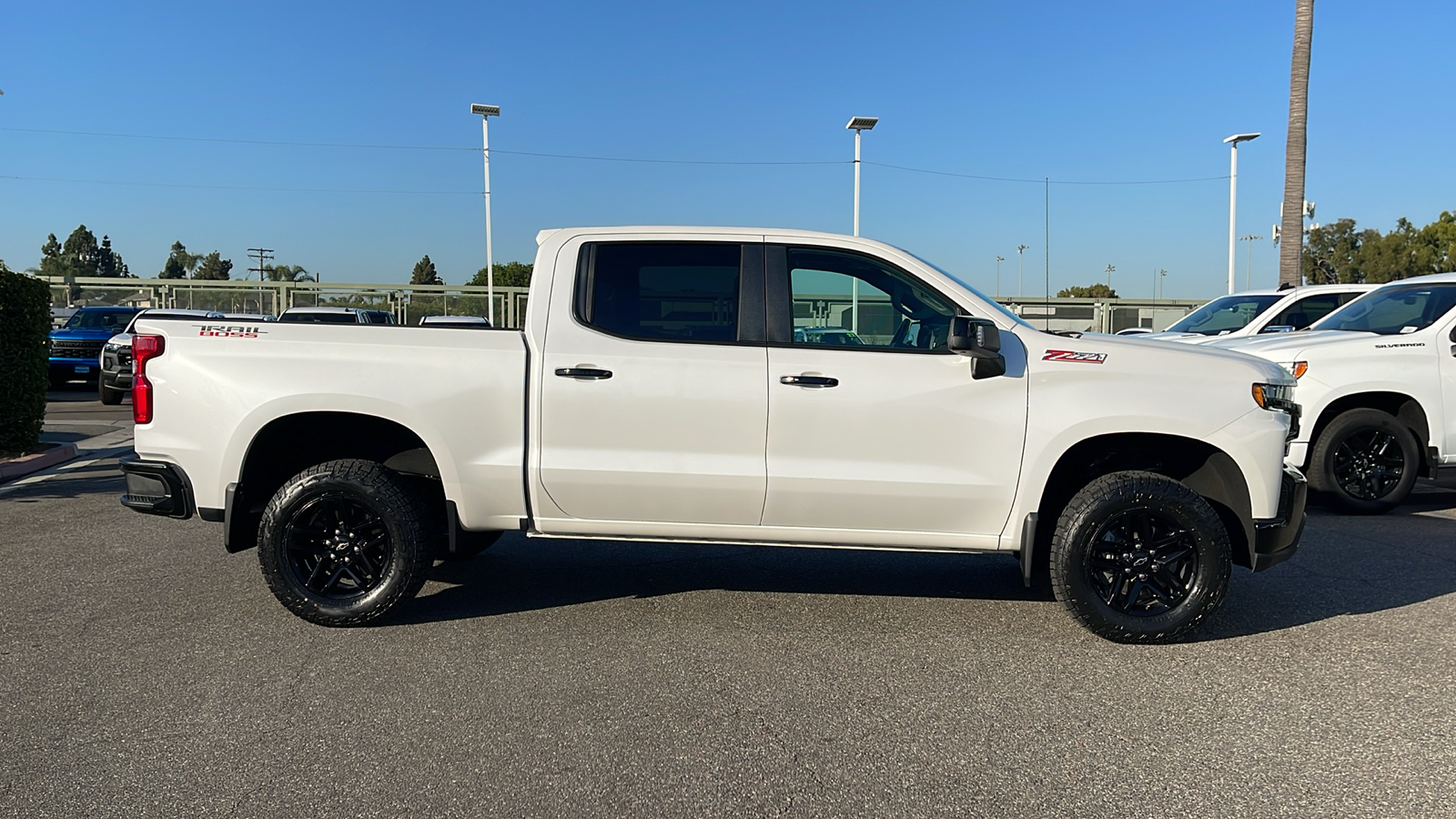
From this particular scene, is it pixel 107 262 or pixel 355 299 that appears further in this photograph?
pixel 107 262

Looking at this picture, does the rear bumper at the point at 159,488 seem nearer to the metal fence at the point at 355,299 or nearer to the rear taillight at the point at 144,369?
the rear taillight at the point at 144,369

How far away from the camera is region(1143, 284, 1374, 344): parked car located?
1198 centimetres

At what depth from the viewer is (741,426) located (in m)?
4.86

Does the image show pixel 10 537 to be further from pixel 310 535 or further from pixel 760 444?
A: pixel 760 444

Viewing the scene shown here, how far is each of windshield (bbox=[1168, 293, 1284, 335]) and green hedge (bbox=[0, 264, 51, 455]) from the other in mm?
13284

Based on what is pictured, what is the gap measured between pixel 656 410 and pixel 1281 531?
3.05 metres

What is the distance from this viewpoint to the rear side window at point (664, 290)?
5.02 metres

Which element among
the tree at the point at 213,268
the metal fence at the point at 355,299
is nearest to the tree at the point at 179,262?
the tree at the point at 213,268

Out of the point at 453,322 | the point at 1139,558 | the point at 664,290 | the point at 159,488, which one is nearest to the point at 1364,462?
the point at 1139,558

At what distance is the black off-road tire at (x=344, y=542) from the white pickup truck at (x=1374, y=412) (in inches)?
264

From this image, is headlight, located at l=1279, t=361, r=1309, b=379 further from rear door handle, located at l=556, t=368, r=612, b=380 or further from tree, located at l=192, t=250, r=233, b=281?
tree, located at l=192, t=250, r=233, b=281

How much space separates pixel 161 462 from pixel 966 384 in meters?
3.94

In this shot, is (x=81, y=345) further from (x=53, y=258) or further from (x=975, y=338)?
(x=53, y=258)

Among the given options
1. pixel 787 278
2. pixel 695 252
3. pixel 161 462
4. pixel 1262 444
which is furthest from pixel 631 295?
pixel 1262 444
